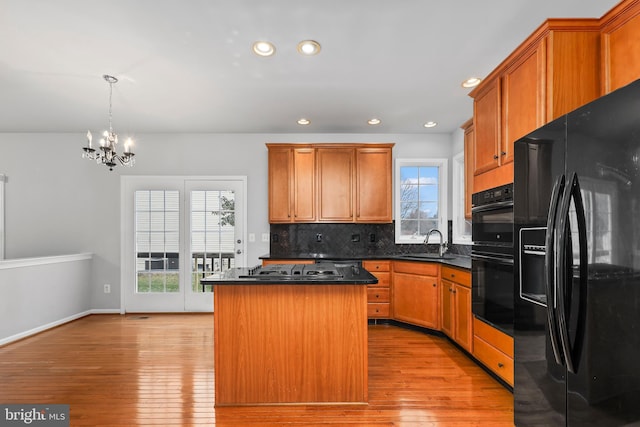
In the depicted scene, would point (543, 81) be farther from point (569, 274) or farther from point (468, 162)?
point (468, 162)

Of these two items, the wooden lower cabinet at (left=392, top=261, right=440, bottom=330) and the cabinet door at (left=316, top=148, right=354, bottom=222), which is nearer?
the wooden lower cabinet at (left=392, top=261, right=440, bottom=330)

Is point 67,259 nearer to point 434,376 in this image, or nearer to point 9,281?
point 9,281

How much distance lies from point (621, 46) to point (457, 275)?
6.99 feet

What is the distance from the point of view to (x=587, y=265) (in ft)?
3.80

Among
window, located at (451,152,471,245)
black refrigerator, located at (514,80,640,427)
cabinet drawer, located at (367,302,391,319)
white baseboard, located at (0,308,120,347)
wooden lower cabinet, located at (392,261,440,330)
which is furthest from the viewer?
window, located at (451,152,471,245)

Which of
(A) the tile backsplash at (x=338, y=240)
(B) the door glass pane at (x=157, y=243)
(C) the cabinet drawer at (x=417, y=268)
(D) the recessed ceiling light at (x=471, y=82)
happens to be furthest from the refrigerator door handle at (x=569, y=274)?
(B) the door glass pane at (x=157, y=243)

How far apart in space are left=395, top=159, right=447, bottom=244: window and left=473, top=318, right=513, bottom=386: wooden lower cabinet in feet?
6.20

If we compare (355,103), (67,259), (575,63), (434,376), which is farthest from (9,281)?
(575,63)

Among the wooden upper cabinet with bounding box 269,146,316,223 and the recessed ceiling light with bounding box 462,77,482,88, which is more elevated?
the recessed ceiling light with bounding box 462,77,482,88

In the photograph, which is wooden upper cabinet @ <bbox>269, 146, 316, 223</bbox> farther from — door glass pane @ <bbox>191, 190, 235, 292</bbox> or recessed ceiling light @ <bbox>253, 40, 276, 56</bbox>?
recessed ceiling light @ <bbox>253, 40, 276, 56</bbox>

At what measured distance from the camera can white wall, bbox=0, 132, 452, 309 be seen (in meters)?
4.50

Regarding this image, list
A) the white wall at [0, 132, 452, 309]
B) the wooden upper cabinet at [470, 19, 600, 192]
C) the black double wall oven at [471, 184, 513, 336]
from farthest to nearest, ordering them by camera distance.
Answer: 1. the white wall at [0, 132, 452, 309]
2. the black double wall oven at [471, 184, 513, 336]
3. the wooden upper cabinet at [470, 19, 600, 192]

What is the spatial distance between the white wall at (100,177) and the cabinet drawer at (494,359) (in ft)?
8.86

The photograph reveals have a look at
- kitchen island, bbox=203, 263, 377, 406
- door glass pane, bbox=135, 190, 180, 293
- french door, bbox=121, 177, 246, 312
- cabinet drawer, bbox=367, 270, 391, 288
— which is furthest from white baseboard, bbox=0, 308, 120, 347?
cabinet drawer, bbox=367, 270, 391, 288
